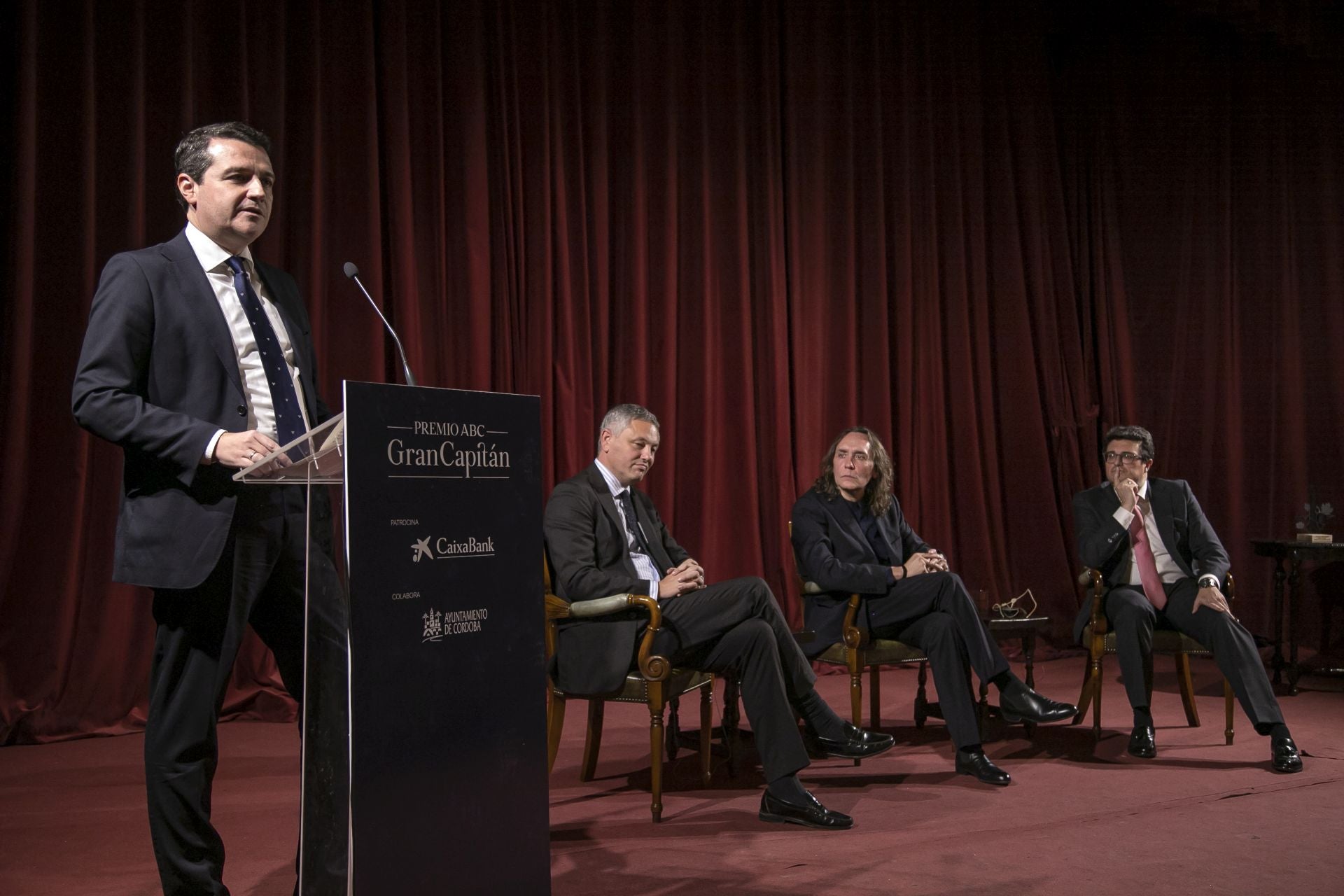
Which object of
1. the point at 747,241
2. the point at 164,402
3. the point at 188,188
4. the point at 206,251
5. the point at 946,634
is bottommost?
the point at 946,634

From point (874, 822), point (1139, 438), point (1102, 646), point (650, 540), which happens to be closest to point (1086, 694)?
point (1102, 646)

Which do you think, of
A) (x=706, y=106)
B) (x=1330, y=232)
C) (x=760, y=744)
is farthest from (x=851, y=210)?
(x=760, y=744)

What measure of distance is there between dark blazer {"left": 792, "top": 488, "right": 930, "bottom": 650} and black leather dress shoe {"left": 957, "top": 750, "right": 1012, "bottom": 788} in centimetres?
61

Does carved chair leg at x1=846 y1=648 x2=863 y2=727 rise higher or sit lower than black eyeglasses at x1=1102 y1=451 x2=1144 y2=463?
lower

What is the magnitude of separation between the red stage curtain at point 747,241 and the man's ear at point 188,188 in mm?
2501

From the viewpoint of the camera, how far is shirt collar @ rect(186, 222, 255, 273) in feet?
7.02

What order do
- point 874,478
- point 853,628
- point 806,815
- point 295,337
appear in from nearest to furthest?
point 295,337 < point 806,815 < point 853,628 < point 874,478

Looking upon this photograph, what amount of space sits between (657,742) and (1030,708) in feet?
4.25

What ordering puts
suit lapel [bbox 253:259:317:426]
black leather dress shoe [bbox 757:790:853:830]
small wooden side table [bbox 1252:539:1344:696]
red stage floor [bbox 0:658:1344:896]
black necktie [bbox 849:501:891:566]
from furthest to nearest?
1. small wooden side table [bbox 1252:539:1344:696]
2. black necktie [bbox 849:501:891:566]
3. black leather dress shoe [bbox 757:790:853:830]
4. red stage floor [bbox 0:658:1344:896]
5. suit lapel [bbox 253:259:317:426]

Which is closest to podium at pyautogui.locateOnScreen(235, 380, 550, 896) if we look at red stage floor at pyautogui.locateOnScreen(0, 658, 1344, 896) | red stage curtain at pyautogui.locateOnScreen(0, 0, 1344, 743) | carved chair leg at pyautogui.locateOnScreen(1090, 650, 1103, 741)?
red stage floor at pyautogui.locateOnScreen(0, 658, 1344, 896)

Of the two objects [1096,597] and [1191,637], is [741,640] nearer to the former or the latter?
[1096,597]

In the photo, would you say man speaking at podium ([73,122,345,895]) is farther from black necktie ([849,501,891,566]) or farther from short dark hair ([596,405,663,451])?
black necktie ([849,501,891,566])

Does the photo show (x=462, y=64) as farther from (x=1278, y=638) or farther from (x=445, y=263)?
(x=1278, y=638)

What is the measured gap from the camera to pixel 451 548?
187 centimetres
